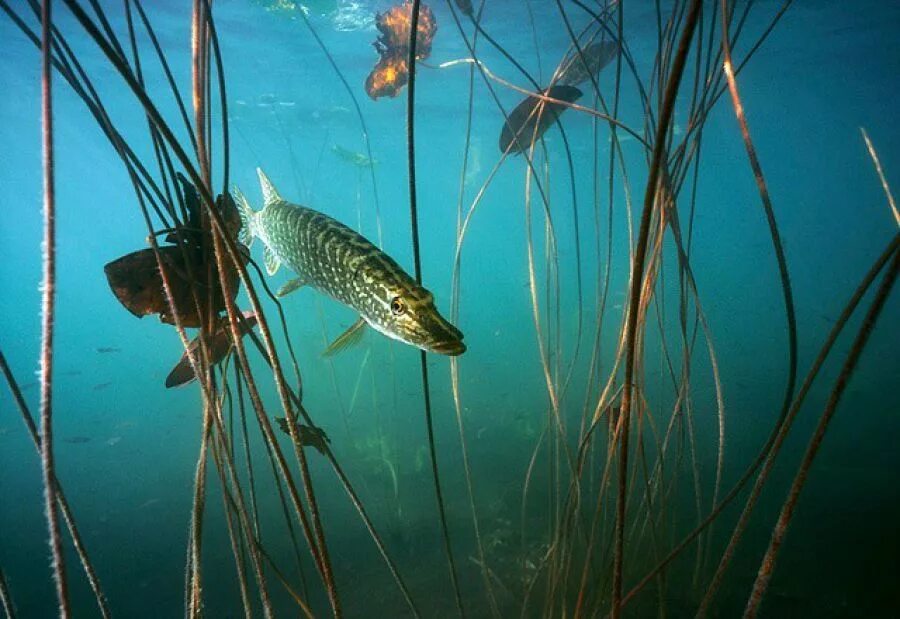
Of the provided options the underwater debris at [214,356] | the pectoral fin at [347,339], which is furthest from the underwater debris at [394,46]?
the underwater debris at [214,356]

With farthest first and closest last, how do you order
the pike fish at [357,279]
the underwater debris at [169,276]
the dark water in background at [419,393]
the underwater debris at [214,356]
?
1. the dark water in background at [419,393]
2. the pike fish at [357,279]
3. the underwater debris at [214,356]
4. the underwater debris at [169,276]

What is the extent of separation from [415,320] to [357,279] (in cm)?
50

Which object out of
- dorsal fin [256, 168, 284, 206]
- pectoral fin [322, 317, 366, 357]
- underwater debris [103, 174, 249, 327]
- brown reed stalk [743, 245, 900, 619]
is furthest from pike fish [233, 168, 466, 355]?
brown reed stalk [743, 245, 900, 619]

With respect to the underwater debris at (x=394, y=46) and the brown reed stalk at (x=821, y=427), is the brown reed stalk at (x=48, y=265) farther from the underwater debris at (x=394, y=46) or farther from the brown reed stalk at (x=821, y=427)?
the underwater debris at (x=394, y=46)

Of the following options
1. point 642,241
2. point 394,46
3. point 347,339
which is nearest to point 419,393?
point 394,46

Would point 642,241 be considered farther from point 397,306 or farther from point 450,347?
point 397,306

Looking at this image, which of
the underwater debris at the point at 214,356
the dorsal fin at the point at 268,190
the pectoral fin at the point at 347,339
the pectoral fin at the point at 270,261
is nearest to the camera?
the underwater debris at the point at 214,356

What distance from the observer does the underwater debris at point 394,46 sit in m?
6.68

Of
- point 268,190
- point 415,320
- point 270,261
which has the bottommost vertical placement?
point 415,320

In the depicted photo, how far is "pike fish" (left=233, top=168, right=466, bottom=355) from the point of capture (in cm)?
215

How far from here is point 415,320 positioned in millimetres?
2160

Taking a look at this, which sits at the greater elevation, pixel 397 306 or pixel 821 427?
pixel 397 306

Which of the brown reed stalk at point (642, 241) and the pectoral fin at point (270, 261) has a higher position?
the pectoral fin at point (270, 261)

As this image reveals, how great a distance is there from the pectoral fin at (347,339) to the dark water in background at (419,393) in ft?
11.1
